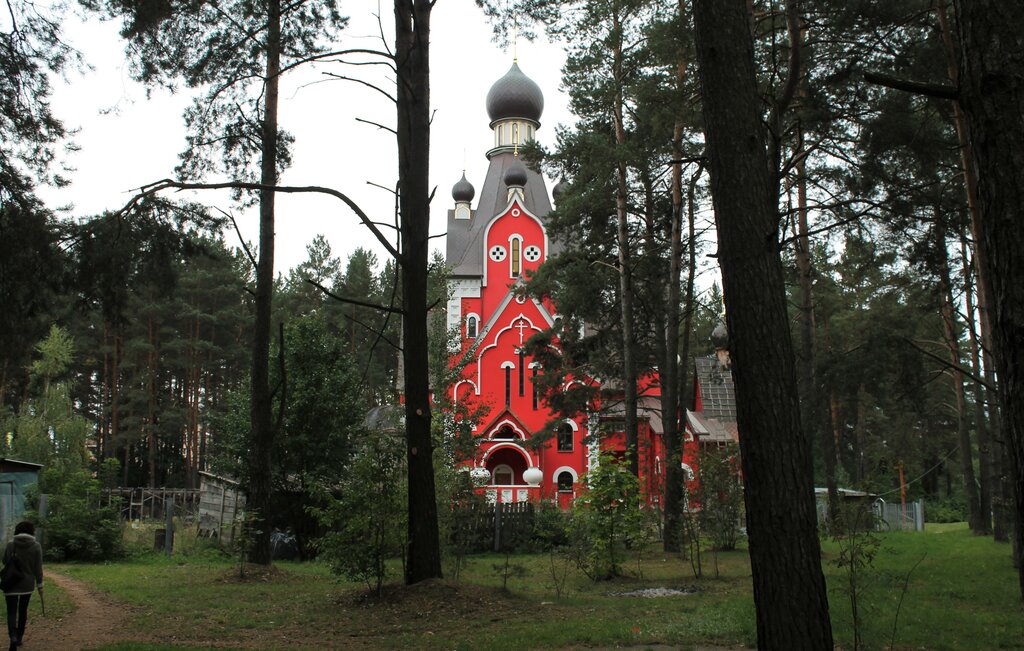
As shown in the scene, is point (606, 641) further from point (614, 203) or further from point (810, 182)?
point (614, 203)

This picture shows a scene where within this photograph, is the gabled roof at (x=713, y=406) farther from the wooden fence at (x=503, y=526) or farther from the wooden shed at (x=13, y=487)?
the wooden shed at (x=13, y=487)

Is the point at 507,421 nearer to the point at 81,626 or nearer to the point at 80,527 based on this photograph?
the point at 80,527

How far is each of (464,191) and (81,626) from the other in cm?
3943

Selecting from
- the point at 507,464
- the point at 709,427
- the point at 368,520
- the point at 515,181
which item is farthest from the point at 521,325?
the point at 368,520

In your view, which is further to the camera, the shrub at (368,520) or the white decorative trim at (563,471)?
the white decorative trim at (563,471)

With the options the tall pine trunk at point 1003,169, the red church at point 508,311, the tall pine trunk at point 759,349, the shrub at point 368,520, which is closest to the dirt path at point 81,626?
the shrub at point 368,520

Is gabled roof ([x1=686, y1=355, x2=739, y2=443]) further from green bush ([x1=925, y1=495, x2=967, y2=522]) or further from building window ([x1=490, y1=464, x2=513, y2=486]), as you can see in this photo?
green bush ([x1=925, y1=495, x2=967, y2=522])

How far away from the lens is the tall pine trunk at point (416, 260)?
862 cm

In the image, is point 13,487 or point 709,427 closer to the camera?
point 13,487

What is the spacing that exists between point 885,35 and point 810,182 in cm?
344

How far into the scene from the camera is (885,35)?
444 inches

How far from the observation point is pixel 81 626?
8141mm

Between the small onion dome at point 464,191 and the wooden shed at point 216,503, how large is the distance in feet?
84.8

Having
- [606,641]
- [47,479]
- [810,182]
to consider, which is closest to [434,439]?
[606,641]
